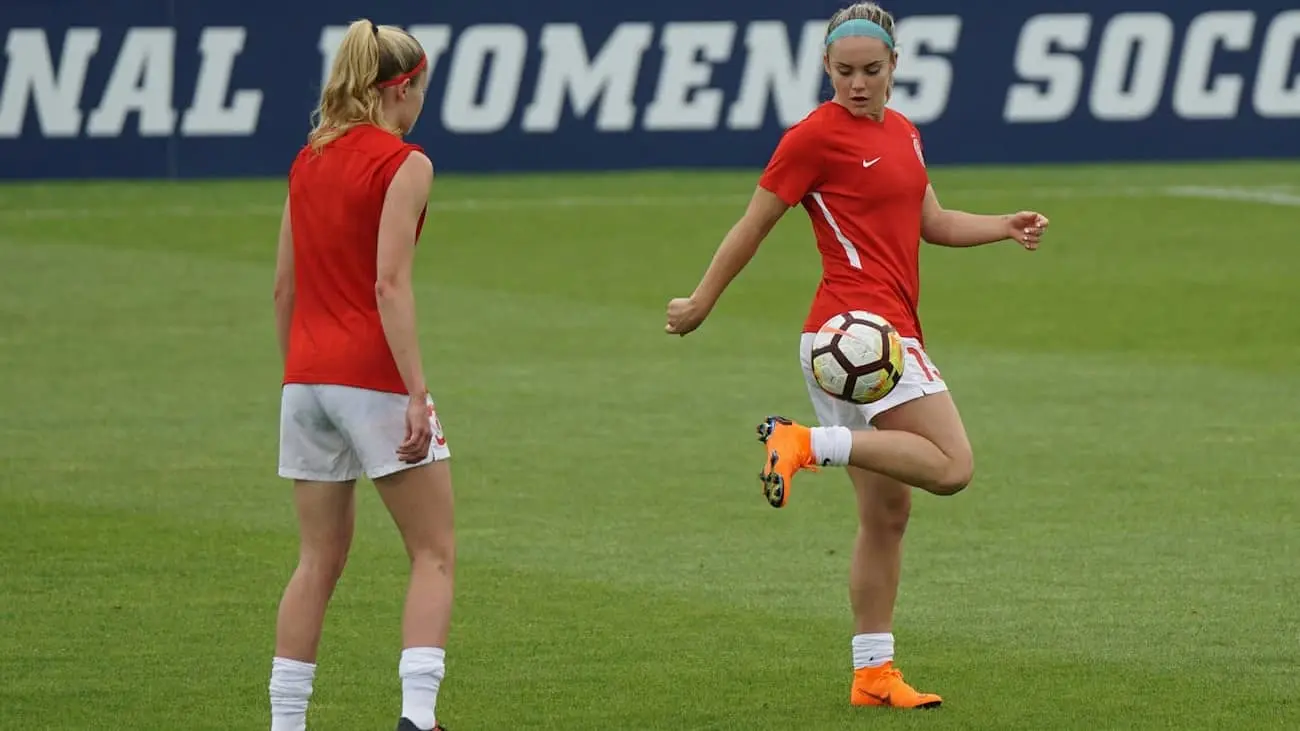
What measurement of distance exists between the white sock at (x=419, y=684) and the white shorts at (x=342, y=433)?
0.48 metres

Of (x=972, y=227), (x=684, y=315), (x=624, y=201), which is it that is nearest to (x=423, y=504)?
(x=684, y=315)

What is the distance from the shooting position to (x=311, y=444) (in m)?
6.08

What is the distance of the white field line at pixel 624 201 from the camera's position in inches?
915

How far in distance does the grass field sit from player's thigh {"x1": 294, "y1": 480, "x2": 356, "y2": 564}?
0.74 metres

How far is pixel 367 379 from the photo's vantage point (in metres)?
5.95

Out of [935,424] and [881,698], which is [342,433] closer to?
[935,424]

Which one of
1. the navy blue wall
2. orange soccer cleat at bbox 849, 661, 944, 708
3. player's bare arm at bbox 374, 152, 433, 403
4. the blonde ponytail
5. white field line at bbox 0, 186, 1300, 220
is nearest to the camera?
player's bare arm at bbox 374, 152, 433, 403

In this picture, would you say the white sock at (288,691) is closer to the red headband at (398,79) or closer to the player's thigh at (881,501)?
the red headband at (398,79)

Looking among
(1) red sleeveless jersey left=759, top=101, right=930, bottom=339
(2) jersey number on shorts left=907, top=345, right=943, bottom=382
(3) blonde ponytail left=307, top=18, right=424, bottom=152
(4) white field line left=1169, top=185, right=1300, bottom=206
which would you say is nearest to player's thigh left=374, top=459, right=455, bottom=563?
(3) blonde ponytail left=307, top=18, right=424, bottom=152

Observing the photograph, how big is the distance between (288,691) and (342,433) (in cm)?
71

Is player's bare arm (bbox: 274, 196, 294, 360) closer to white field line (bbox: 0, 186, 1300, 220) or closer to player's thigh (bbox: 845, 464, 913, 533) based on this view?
player's thigh (bbox: 845, 464, 913, 533)

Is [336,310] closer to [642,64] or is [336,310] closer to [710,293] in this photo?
[710,293]

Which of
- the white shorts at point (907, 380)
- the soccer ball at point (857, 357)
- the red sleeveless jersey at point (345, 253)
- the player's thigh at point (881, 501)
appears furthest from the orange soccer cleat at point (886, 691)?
the red sleeveless jersey at point (345, 253)

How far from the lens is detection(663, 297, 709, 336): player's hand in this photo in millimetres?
6801
